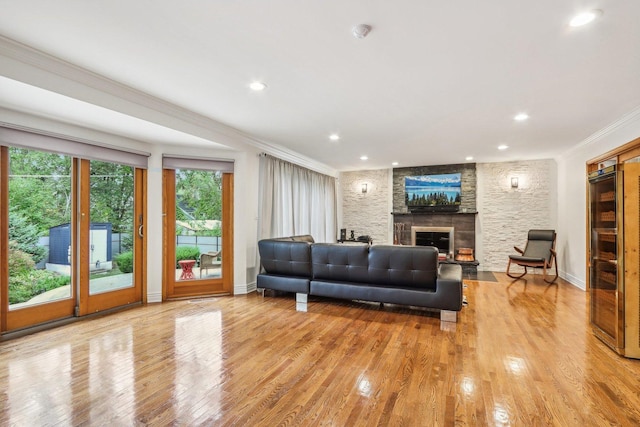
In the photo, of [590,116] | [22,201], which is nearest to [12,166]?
[22,201]

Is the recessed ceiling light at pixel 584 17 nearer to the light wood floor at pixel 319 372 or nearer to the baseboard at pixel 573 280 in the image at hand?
the light wood floor at pixel 319 372

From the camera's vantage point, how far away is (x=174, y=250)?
15.3 ft

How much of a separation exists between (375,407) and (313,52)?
2.57 metres

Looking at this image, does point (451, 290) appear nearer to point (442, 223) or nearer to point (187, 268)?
point (187, 268)

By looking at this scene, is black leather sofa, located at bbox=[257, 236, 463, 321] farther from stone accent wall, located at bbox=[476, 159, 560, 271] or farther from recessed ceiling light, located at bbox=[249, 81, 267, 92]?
stone accent wall, located at bbox=[476, 159, 560, 271]

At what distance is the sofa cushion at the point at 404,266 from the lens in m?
3.66

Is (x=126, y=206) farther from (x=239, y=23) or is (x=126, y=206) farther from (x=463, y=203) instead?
(x=463, y=203)

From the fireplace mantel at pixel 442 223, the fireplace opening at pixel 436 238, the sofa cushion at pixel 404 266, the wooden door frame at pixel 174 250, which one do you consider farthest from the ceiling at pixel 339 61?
the fireplace opening at pixel 436 238

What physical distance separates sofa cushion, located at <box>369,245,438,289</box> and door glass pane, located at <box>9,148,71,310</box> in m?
3.66

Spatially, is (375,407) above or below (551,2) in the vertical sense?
below

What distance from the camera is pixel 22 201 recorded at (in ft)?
10.7

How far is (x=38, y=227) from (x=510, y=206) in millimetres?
8136

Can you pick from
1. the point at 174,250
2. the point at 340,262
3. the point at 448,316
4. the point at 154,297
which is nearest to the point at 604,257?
the point at 448,316

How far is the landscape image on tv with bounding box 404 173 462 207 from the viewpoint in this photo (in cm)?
736
